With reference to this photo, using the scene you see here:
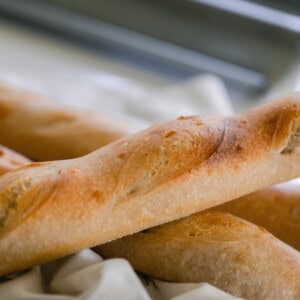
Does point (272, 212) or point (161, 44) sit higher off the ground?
point (161, 44)

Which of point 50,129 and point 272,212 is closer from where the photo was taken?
point 272,212

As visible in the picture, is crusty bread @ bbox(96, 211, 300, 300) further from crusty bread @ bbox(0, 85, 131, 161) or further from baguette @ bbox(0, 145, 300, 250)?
crusty bread @ bbox(0, 85, 131, 161)

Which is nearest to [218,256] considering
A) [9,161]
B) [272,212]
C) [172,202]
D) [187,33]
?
[172,202]

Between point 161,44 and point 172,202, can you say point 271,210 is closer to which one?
point 172,202

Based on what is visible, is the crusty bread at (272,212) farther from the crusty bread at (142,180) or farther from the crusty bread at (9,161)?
the crusty bread at (9,161)

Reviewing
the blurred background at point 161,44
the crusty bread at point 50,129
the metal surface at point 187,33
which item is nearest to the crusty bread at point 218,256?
the crusty bread at point 50,129

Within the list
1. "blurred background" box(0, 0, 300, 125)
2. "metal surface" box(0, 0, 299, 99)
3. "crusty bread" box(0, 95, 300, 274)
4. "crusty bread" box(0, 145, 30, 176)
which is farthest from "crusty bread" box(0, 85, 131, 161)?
"metal surface" box(0, 0, 299, 99)
